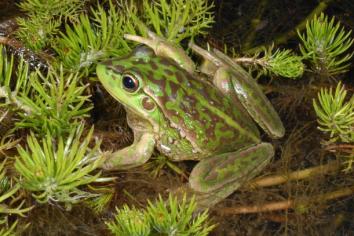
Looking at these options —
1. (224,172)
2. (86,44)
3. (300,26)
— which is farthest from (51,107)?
(300,26)

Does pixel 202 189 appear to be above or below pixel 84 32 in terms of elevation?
below

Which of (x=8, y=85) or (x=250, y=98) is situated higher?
(x=8, y=85)

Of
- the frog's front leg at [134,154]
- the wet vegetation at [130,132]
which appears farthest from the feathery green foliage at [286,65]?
the frog's front leg at [134,154]

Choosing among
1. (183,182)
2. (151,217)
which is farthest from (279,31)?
(151,217)

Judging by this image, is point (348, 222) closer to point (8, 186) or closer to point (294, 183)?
point (294, 183)

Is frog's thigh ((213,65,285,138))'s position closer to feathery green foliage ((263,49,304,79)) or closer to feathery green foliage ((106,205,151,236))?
feathery green foliage ((263,49,304,79))

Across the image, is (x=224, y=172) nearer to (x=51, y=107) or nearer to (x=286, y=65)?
(x=286, y=65)
